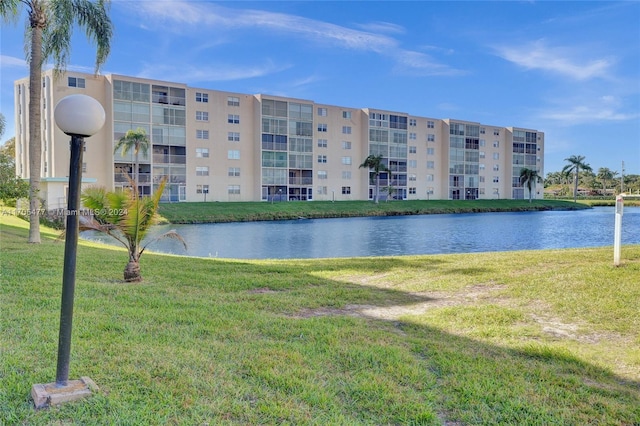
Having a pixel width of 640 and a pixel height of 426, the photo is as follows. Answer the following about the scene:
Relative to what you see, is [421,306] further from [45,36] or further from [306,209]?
[306,209]

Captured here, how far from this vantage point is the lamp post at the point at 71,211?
3.94m

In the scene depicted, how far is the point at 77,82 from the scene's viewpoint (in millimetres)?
47406

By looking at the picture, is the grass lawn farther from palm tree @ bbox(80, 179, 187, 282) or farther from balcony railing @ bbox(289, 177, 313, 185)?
balcony railing @ bbox(289, 177, 313, 185)

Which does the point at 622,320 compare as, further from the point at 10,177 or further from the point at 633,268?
the point at 10,177

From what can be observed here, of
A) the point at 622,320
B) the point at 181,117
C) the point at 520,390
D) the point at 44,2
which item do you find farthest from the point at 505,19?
the point at 181,117

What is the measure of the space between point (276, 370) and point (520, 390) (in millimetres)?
2318

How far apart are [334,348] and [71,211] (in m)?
3.06

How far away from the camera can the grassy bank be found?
4553 cm

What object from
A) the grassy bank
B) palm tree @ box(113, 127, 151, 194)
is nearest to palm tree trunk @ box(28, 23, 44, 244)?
the grassy bank

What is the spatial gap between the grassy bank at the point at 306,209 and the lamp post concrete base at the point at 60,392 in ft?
128

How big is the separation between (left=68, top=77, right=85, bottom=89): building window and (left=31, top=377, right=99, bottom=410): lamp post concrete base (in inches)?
1977

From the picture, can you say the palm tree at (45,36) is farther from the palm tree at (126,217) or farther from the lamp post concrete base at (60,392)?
the lamp post concrete base at (60,392)

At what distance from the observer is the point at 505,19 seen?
18.5 metres

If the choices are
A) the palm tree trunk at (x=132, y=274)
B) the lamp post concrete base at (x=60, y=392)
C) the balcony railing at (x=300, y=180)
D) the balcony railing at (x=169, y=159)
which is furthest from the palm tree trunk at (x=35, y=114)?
the balcony railing at (x=300, y=180)
